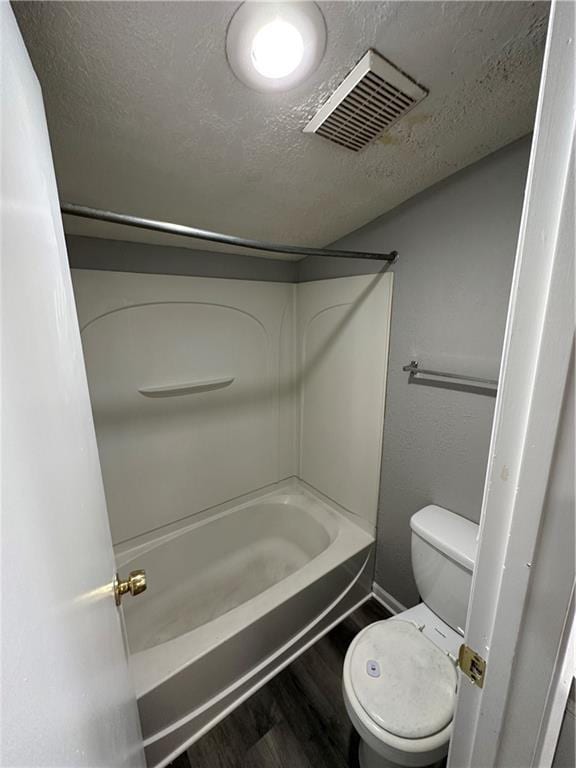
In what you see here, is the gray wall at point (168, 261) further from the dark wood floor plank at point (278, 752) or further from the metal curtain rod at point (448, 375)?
the dark wood floor plank at point (278, 752)

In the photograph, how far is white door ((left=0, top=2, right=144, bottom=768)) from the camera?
29 centimetres

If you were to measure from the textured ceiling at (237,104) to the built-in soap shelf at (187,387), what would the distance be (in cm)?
84

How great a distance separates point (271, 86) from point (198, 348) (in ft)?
4.23

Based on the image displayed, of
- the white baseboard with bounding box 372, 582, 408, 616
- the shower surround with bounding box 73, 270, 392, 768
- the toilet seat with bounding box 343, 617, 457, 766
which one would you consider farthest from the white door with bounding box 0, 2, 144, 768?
the white baseboard with bounding box 372, 582, 408, 616

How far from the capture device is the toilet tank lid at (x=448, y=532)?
1192 millimetres

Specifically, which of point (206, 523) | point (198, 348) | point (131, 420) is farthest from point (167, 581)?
point (198, 348)

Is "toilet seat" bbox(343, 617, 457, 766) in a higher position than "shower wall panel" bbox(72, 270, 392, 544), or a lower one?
lower

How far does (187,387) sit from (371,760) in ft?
5.73

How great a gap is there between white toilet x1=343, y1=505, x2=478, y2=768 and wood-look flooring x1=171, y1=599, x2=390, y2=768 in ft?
→ 0.45

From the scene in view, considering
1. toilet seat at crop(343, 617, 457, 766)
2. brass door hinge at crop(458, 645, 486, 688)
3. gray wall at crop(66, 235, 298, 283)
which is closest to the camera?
brass door hinge at crop(458, 645, 486, 688)

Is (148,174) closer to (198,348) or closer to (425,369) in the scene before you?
(198,348)

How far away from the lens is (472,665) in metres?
0.53

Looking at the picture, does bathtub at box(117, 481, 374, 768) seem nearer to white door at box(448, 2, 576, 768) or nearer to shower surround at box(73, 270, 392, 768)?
shower surround at box(73, 270, 392, 768)

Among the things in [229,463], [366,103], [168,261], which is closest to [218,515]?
[229,463]
